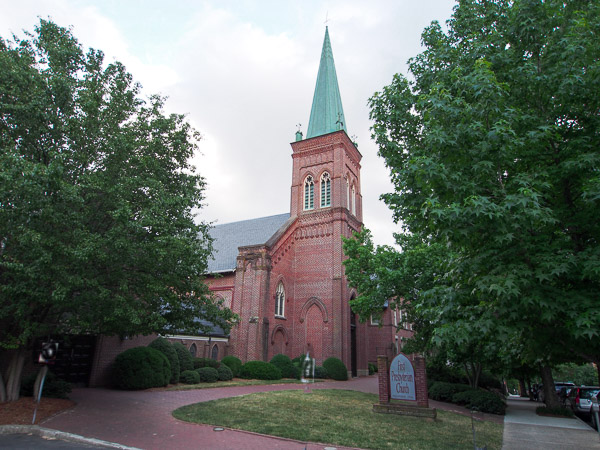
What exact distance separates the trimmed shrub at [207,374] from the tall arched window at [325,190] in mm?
16460

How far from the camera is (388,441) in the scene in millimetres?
8969

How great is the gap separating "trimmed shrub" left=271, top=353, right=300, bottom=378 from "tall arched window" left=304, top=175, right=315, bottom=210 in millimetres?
13016

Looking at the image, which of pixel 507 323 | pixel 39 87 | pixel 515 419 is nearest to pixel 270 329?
pixel 515 419

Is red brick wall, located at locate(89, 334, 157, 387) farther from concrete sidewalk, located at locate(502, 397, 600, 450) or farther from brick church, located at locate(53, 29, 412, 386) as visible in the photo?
concrete sidewalk, located at locate(502, 397, 600, 450)

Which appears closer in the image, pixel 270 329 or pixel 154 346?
pixel 154 346

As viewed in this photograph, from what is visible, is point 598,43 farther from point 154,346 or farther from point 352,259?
point 154,346

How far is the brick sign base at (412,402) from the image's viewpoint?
12.8 meters

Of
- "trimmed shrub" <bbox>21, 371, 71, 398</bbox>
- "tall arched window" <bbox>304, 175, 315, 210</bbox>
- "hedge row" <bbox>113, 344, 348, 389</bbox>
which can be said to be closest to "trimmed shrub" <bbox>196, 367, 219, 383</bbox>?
"hedge row" <bbox>113, 344, 348, 389</bbox>

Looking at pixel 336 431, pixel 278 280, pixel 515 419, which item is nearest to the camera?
pixel 336 431

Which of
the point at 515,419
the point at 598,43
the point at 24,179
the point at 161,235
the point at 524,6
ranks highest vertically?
the point at 524,6

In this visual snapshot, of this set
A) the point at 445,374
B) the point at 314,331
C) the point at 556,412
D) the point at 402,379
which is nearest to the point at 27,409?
the point at 402,379

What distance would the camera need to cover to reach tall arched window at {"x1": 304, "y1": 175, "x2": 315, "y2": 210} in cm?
3325

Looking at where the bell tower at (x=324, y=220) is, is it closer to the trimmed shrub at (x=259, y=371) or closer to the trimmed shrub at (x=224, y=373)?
the trimmed shrub at (x=259, y=371)

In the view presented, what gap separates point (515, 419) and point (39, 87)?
20546mm
